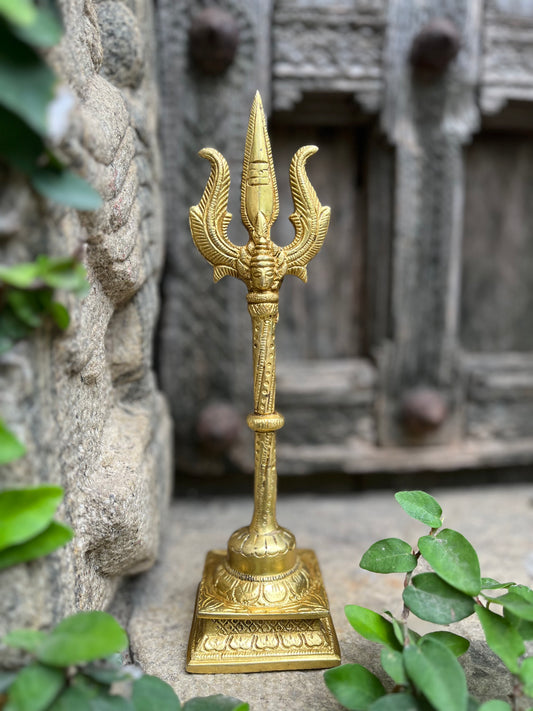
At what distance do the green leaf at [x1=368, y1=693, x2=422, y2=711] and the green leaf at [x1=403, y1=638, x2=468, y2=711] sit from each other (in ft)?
0.08

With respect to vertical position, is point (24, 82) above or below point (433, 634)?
above

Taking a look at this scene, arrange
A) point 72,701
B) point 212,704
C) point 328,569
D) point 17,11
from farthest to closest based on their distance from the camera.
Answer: point 328,569 → point 212,704 → point 72,701 → point 17,11

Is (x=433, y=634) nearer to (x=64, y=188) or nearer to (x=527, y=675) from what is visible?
(x=527, y=675)

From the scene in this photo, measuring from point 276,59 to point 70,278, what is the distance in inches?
41.6

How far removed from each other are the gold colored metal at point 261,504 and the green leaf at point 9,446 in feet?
1.28

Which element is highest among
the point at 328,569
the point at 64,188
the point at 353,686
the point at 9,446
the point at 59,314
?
the point at 64,188

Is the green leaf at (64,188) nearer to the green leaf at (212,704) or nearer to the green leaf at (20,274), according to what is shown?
the green leaf at (20,274)

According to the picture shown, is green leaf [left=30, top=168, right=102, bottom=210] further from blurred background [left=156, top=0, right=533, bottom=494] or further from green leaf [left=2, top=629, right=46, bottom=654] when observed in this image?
blurred background [left=156, top=0, right=533, bottom=494]

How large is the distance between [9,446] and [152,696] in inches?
14.4

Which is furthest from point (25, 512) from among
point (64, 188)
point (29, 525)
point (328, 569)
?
point (328, 569)

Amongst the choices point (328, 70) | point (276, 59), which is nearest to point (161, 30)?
point (276, 59)

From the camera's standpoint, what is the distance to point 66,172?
0.59 m

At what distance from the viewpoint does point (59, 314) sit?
0.60 meters

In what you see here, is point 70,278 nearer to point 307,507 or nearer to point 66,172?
point 66,172
